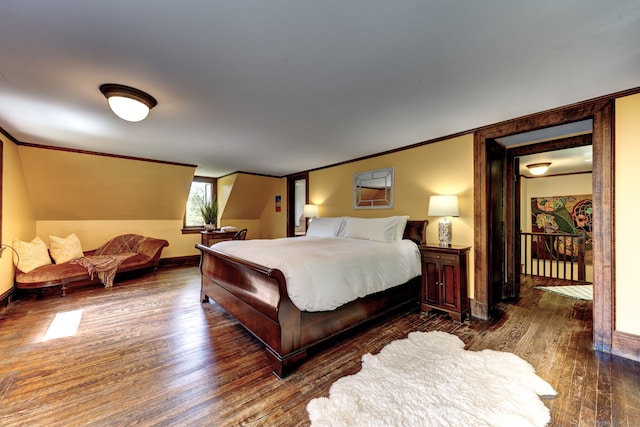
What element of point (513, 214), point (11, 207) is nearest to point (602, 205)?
point (513, 214)

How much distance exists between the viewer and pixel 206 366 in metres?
2.05

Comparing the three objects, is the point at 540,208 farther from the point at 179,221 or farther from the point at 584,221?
the point at 179,221

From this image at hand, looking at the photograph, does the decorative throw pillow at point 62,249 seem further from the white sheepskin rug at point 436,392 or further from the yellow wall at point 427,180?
the white sheepskin rug at point 436,392

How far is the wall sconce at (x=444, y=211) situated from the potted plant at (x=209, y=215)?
504 cm

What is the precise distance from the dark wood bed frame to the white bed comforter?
0.10 m

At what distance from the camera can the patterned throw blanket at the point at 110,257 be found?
162 inches

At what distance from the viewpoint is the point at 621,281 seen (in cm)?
228

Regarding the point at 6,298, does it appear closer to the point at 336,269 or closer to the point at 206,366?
the point at 206,366

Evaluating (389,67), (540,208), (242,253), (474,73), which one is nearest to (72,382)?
(242,253)

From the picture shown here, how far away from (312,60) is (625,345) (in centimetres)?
345

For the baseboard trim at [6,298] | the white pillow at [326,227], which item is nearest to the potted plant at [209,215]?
the white pillow at [326,227]

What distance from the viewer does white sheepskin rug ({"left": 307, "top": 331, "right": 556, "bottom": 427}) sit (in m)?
1.51

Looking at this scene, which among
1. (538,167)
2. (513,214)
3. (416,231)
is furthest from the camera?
(538,167)

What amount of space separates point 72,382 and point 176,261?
14.4 ft
